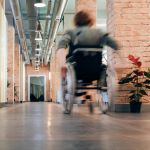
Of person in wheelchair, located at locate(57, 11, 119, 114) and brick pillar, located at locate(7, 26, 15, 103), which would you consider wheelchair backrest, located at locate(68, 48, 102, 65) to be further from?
brick pillar, located at locate(7, 26, 15, 103)

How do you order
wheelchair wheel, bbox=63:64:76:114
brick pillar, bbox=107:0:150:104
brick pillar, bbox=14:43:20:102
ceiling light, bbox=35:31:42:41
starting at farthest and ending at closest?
brick pillar, bbox=14:43:20:102 → ceiling light, bbox=35:31:42:41 → brick pillar, bbox=107:0:150:104 → wheelchair wheel, bbox=63:64:76:114

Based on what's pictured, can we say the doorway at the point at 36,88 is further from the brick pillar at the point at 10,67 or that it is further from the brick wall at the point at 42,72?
the brick pillar at the point at 10,67

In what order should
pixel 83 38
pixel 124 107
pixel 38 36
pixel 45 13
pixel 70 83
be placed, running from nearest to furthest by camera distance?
pixel 83 38 → pixel 70 83 → pixel 124 107 → pixel 45 13 → pixel 38 36

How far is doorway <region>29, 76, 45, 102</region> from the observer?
38031 millimetres

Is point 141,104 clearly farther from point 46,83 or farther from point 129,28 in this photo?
point 46,83

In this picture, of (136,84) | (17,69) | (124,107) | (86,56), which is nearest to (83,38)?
(86,56)

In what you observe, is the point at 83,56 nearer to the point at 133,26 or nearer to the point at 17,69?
the point at 133,26

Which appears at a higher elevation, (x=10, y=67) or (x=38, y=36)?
(x=38, y=36)

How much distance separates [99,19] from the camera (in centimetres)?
1909

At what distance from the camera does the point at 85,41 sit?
10.5 feet

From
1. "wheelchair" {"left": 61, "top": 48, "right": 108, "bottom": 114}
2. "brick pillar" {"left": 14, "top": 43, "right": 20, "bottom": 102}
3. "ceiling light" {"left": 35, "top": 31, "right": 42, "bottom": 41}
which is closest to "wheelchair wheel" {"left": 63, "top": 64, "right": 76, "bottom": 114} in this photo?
"wheelchair" {"left": 61, "top": 48, "right": 108, "bottom": 114}

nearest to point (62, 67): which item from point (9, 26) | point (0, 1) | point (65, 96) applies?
point (65, 96)

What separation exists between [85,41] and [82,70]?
0.96 feet

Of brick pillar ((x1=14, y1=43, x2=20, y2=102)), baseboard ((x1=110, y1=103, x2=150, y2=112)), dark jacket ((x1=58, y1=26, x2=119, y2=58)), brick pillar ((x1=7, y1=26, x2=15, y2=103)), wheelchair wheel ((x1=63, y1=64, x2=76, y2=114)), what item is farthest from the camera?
brick pillar ((x1=14, y1=43, x2=20, y2=102))
